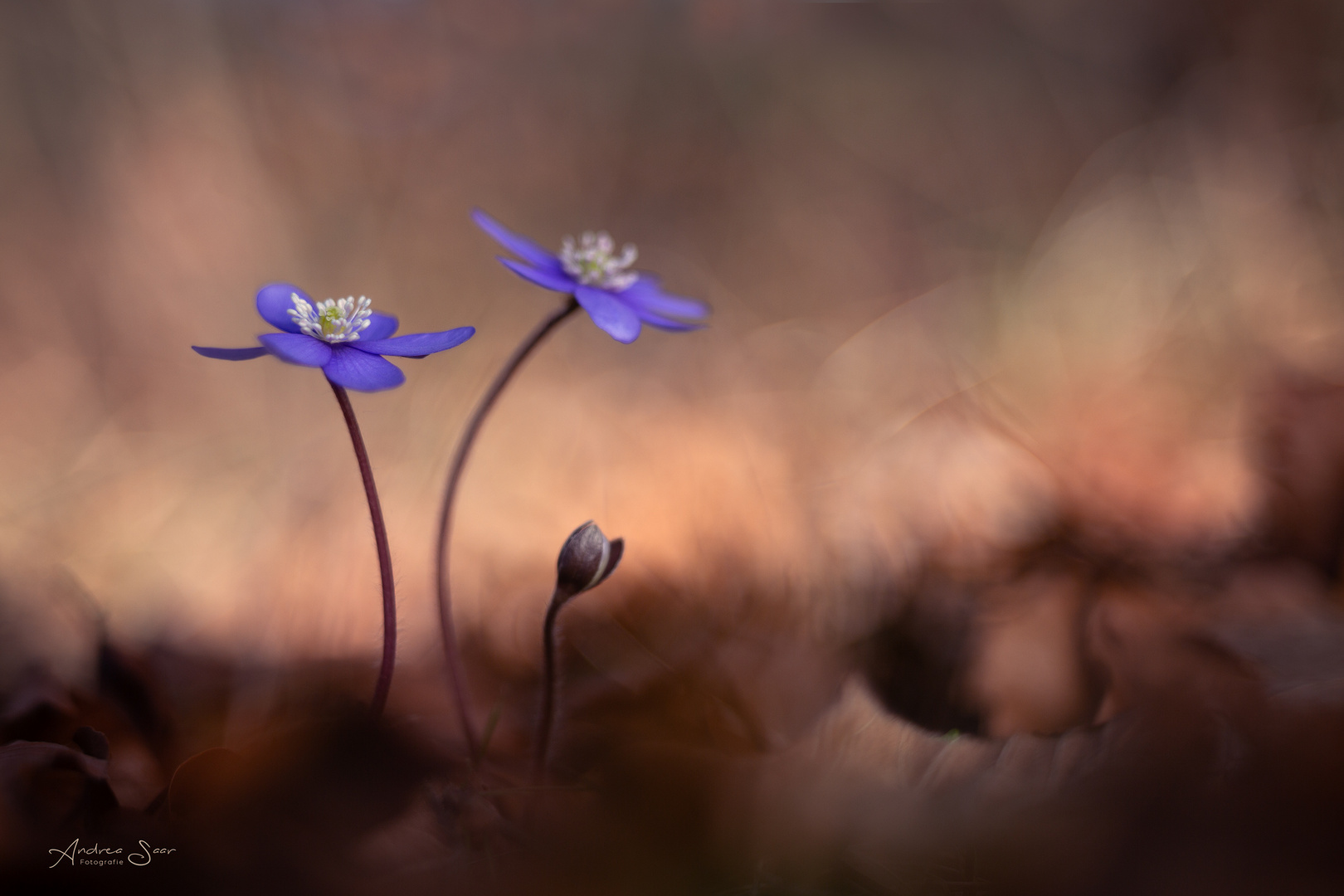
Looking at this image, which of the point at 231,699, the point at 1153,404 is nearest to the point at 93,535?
the point at 231,699

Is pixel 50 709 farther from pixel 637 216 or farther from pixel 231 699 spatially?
pixel 637 216

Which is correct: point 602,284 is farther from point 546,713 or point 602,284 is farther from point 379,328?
point 546,713

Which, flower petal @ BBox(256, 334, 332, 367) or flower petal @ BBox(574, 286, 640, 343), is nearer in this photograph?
flower petal @ BBox(256, 334, 332, 367)

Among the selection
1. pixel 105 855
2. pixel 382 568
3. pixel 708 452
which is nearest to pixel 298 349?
pixel 382 568

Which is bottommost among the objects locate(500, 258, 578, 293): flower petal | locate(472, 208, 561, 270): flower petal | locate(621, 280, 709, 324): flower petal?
locate(500, 258, 578, 293): flower petal

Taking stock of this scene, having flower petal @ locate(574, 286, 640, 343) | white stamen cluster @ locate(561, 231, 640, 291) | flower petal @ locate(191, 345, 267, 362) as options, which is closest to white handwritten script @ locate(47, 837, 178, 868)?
flower petal @ locate(191, 345, 267, 362)

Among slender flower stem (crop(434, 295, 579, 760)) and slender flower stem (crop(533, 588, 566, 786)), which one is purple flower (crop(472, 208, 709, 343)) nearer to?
slender flower stem (crop(434, 295, 579, 760))
